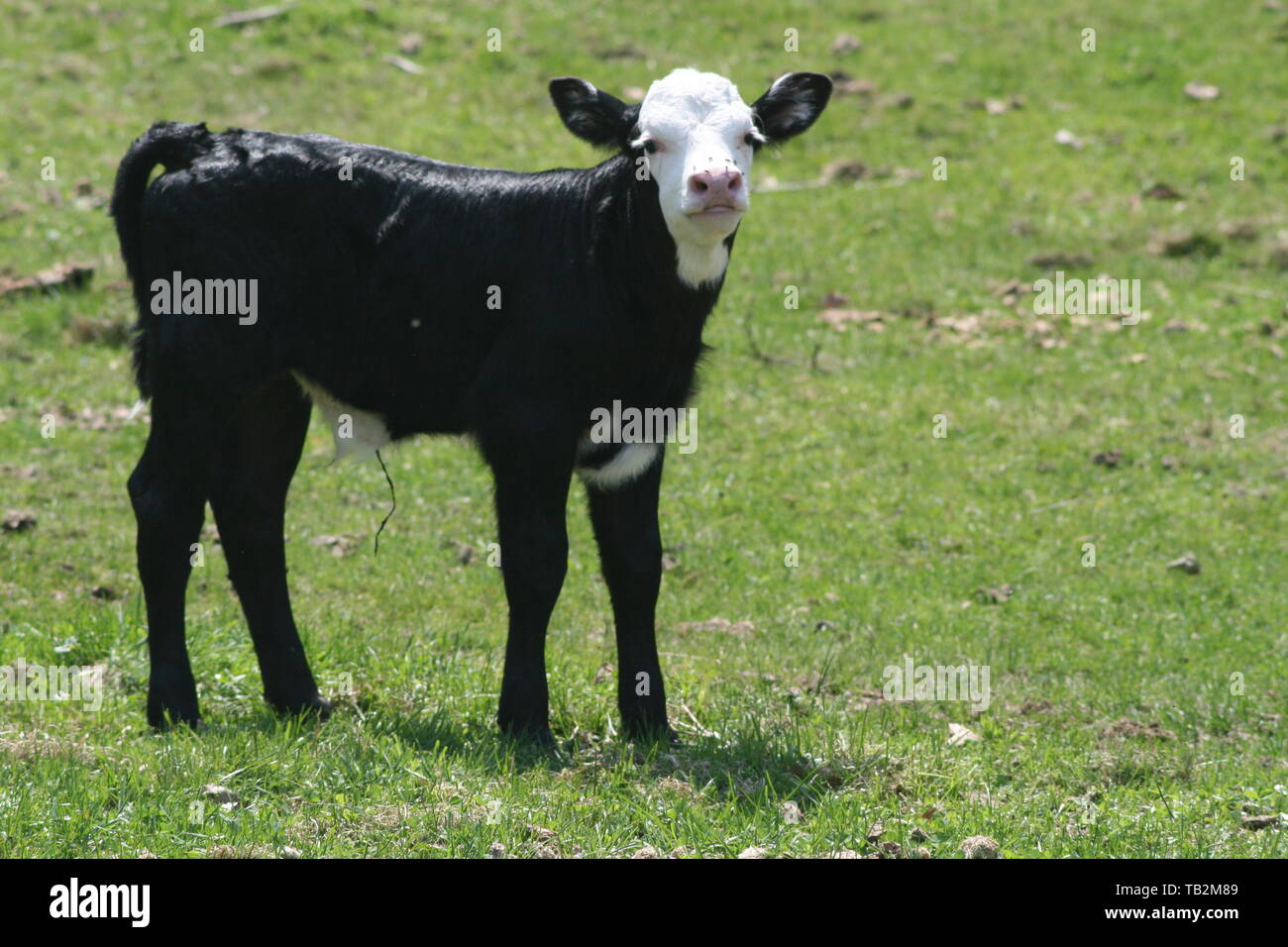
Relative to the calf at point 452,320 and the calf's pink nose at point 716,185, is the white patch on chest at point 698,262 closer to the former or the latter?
the calf at point 452,320

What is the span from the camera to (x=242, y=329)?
8.06 meters

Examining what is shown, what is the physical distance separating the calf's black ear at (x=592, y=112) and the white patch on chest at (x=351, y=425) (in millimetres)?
1836

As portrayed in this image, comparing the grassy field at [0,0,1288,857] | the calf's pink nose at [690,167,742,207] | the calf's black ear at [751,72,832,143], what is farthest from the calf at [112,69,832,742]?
the grassy field at [0,0,1288,857]

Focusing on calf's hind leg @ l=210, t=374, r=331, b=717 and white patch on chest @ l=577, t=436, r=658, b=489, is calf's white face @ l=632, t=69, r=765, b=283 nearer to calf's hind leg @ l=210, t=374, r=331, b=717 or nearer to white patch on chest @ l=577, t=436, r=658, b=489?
white patch on chest @ l=577, t=436, r=658, b=489

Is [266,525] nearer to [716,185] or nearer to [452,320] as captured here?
[452,320]

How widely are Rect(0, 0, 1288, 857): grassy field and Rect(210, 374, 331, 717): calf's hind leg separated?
0.35m

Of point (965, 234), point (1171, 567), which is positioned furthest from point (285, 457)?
point (965, 234)

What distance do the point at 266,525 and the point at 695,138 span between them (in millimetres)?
3213

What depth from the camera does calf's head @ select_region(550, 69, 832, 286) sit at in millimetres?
7184

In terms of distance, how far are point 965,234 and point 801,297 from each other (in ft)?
8.14

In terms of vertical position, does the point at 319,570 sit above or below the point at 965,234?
Result: below

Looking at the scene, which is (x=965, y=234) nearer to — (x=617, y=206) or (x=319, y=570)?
(x=319, y=570)

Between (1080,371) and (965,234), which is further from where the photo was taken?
(965,234)
